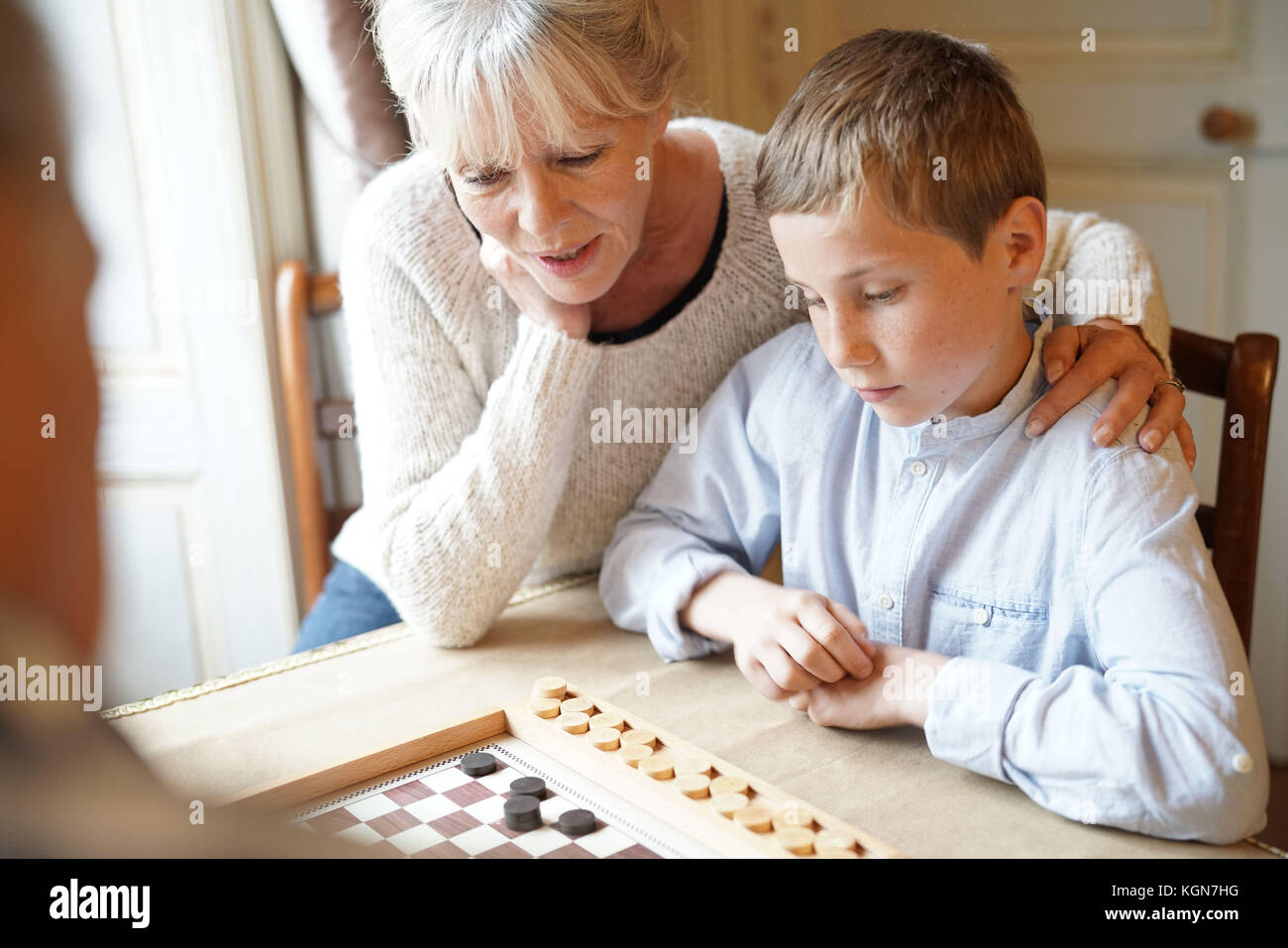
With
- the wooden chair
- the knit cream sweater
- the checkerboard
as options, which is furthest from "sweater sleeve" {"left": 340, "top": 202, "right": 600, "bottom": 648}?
the wooden chair

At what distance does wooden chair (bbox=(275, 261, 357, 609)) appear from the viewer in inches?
82.2

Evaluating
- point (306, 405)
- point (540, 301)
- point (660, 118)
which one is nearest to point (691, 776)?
point (540, 301)

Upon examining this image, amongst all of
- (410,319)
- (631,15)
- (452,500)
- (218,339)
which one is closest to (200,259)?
(218,339)

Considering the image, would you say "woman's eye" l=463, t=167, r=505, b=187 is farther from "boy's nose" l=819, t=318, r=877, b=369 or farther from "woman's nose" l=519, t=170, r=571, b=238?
"boy's nose" l=819, t=318, r=877, b=369

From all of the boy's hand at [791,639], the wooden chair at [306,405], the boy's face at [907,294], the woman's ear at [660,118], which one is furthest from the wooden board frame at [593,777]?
the wooden chair at [306,405]

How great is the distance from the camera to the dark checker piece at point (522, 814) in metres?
0.89

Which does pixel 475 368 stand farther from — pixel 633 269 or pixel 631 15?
pixel 631 15

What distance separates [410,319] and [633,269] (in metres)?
0.29

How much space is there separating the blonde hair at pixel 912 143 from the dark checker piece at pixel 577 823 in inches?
20.5

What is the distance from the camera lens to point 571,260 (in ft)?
4.10

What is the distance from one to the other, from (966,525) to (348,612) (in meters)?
0.86

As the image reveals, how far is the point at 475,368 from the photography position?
4.70ft

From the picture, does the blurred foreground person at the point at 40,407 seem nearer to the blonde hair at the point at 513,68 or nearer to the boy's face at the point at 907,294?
the boy's face at the point at 907,294

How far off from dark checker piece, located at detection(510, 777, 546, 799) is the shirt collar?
46 cm
